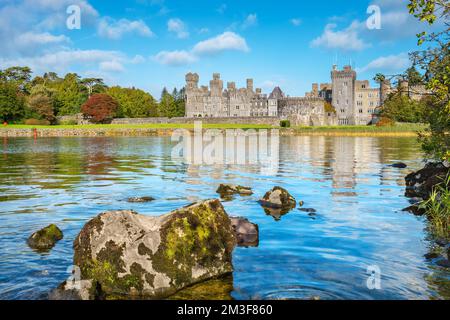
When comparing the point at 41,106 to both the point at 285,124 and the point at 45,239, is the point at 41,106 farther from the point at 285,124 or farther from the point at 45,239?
the point at 45,239

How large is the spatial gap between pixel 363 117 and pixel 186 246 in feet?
501

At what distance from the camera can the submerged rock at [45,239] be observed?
10178mm

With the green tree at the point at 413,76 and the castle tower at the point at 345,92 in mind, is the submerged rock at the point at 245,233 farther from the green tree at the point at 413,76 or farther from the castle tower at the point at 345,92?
the castle tower at the point at 345,92

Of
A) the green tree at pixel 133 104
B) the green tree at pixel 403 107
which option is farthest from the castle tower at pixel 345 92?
the green tree at pixel 403 107

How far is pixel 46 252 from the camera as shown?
9.74 metres

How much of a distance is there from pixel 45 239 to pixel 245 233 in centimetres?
443

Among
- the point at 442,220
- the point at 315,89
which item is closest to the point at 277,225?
the point at 442,220

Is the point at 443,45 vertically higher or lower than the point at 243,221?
higher

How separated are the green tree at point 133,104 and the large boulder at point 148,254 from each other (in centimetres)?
11933

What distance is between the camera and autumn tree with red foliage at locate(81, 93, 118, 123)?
370 feet

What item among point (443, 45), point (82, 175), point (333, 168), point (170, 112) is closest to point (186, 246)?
point (443, 45)

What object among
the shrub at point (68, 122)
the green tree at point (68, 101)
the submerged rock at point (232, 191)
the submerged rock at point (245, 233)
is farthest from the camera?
the green tree at point (68, 101)

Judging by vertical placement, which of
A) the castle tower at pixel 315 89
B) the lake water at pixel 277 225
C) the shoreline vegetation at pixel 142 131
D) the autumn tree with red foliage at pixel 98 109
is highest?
the castle tower at pixel 315 89
